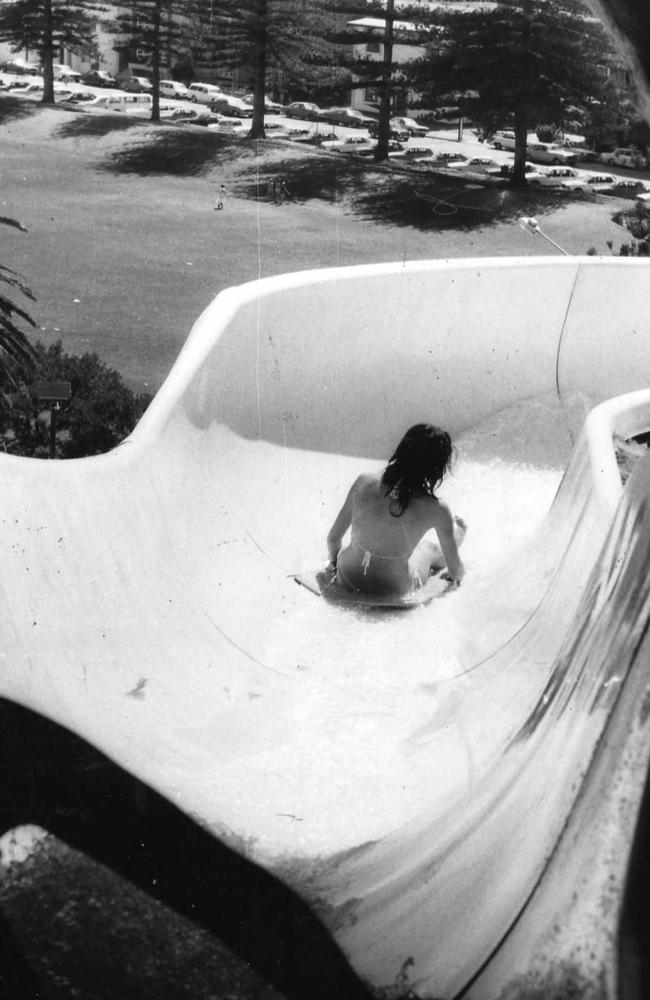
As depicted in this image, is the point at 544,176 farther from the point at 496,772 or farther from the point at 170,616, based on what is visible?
the point at 496,772

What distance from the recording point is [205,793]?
7.61 feet

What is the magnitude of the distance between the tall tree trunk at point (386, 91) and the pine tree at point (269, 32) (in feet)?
1.10

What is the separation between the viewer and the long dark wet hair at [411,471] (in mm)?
2984

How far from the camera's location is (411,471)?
2.99 meters

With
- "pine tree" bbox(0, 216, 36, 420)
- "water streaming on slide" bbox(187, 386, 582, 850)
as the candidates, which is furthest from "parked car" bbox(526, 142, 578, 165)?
"pine tree" bbox(0, 216, 36, 420)

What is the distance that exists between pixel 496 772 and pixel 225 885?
1.79 ft

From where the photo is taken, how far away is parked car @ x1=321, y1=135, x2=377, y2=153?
22.3ft

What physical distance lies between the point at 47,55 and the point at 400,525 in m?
5.18

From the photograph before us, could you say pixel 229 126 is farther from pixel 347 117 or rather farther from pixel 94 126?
pixel 94 126

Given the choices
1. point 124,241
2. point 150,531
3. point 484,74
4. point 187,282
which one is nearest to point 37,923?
point 150,531

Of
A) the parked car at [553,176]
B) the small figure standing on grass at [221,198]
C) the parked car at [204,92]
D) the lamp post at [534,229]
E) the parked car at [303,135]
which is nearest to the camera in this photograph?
the lamp post at [534,229]

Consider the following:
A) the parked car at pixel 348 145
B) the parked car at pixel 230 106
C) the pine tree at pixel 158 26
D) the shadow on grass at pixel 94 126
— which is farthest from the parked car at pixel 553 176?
the shadow on grass at pixel 94 126

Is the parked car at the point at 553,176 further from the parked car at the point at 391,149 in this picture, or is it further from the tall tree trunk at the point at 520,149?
the parked car at the point at 391,149

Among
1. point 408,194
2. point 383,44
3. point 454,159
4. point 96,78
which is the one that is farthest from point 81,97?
point 454,159
